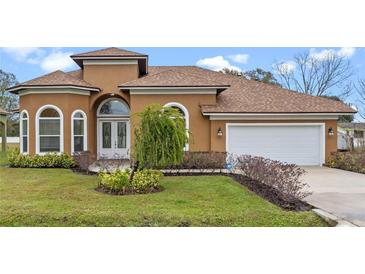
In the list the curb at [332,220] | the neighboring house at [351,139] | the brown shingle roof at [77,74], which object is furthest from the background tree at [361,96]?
the curb at [332,220]

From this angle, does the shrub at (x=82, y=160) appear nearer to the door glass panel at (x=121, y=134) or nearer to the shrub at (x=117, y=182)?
the door glass panel at (x=121, y=134)

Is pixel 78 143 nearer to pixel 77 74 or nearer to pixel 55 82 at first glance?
pixel 55 82

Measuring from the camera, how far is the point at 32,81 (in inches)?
642

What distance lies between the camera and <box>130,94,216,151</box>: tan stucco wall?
16.1 metres

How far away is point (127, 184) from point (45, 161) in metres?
7.55

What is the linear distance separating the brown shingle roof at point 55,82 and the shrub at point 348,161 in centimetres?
1317

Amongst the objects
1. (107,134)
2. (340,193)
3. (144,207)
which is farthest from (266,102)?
(144,207)

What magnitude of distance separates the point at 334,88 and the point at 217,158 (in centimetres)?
2959

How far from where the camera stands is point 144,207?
764 cm

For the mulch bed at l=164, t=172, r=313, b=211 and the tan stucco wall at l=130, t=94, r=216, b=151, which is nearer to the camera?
the mulch bed at l=164, t=172, r=313, b=211

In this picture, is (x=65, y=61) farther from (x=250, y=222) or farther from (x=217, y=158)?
(x=250, y=222)

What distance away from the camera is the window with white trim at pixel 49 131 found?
52.2ft

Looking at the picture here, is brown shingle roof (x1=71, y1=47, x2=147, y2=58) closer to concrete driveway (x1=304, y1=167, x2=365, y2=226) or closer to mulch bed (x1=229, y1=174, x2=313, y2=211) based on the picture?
mulch bed (x1=229, y1=174, x2=313, y2=211)

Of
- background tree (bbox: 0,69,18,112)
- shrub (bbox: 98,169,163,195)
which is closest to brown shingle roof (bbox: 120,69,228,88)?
shrub (bbox: 98,169,163,195)
